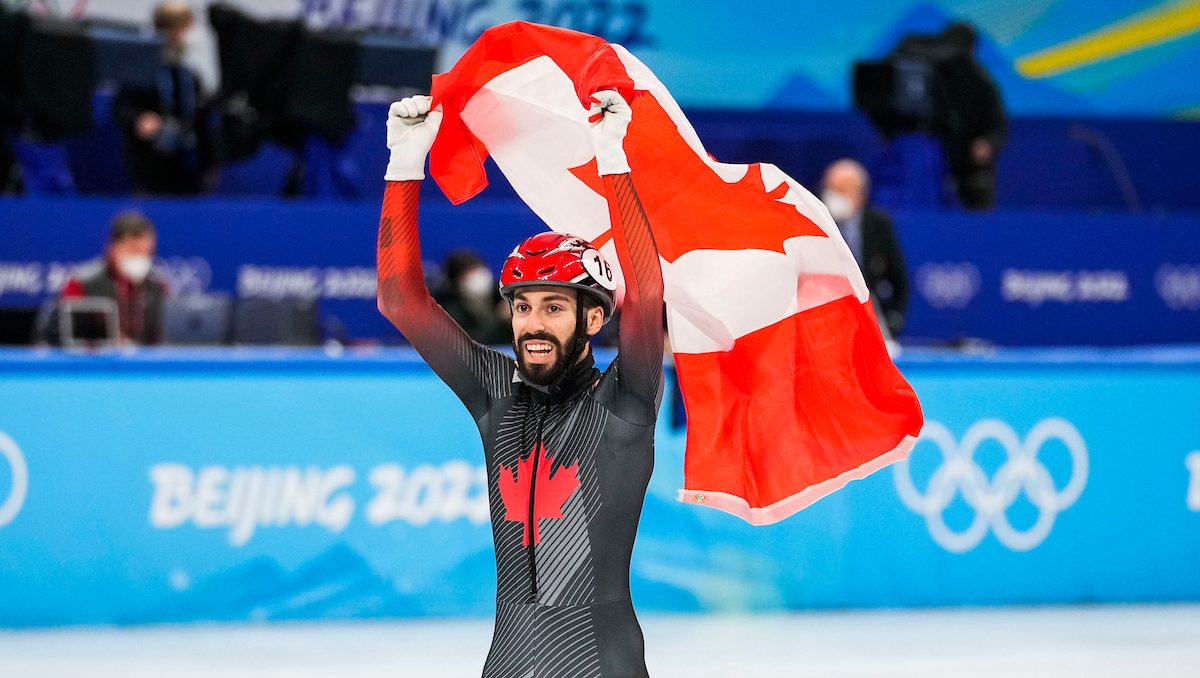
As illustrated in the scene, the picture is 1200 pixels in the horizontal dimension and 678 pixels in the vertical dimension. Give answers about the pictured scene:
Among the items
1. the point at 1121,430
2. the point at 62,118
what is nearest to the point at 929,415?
the point at 1121,430

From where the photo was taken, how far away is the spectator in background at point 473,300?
387 inches

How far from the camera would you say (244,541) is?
25.6ft

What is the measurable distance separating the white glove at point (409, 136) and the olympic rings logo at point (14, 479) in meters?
4.31

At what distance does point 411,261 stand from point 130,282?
590 centimetres

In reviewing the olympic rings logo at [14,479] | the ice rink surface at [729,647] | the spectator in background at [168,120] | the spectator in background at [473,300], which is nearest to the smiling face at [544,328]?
the ice rink surface at [729,647]

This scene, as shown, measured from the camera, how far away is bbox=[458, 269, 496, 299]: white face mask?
10.1 metres

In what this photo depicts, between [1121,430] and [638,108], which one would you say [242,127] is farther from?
[638,108]

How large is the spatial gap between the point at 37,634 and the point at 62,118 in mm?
4508

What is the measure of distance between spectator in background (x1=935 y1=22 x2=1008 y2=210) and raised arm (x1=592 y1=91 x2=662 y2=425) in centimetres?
933

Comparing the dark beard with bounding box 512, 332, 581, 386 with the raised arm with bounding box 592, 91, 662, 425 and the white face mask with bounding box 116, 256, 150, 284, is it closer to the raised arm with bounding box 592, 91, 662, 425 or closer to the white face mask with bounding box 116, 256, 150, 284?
the raised arm with bounding box 592, 91, 662, 425

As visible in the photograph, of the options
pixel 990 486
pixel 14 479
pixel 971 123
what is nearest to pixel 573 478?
pixel 14 479

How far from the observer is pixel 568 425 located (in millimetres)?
3967

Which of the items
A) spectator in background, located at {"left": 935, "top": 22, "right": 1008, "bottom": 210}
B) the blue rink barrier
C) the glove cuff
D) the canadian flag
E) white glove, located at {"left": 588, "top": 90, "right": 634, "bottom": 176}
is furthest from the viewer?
spectator in background, located at {"left": 935, "top": 22, "right": 1008, "bottom": 210}

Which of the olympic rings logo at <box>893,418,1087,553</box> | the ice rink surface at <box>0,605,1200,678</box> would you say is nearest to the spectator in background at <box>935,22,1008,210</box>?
the olympic rings logo at <box>893,418,1087,553</box>
